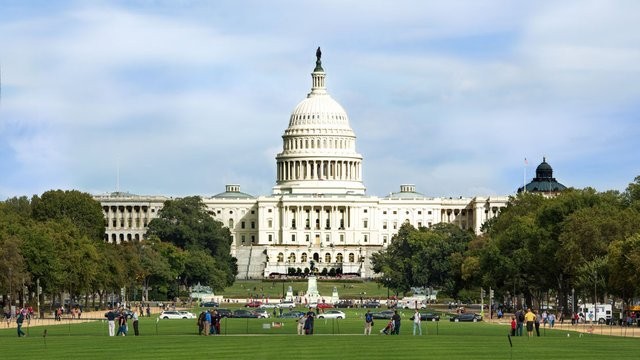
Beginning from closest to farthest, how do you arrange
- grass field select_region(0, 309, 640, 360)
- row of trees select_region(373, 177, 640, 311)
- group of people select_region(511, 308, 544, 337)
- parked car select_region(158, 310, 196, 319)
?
grass field select_region(0, 309, 640, 360) → group of people select_region(511, 308, 544, 337) → row of trees select_region(373, 177, 640, 311) → parked car select_region(158, 310, 196, 319)

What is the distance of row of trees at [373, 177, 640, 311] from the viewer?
119 m

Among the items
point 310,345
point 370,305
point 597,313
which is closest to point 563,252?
point 597,313

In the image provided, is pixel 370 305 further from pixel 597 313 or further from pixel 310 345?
pixel 310 345

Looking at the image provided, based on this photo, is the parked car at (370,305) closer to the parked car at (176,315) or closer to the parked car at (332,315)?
the parked car at (332,315)

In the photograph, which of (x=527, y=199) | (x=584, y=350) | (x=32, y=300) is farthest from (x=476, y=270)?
(x=584, y=350)

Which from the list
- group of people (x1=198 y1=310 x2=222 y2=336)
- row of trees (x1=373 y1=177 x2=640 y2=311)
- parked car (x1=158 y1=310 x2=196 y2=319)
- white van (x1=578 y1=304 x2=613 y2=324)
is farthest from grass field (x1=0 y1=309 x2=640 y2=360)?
parked car (x1=158 y1=310 x2=196 y2=319)

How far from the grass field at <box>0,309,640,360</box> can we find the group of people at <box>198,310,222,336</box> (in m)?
0.69

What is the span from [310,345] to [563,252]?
5397 centimetres

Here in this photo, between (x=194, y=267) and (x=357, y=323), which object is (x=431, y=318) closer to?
(x=357, y=323)

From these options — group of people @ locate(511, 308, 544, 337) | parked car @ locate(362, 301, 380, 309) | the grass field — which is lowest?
the grass field

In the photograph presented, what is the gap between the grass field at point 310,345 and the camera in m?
69.1

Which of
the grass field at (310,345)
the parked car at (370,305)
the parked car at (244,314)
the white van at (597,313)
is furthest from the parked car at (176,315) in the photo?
the parked car at (370,305)

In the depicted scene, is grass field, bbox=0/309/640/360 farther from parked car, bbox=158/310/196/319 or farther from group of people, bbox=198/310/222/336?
parked car, bbox=158/310/196/319

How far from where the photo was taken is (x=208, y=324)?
298ft
